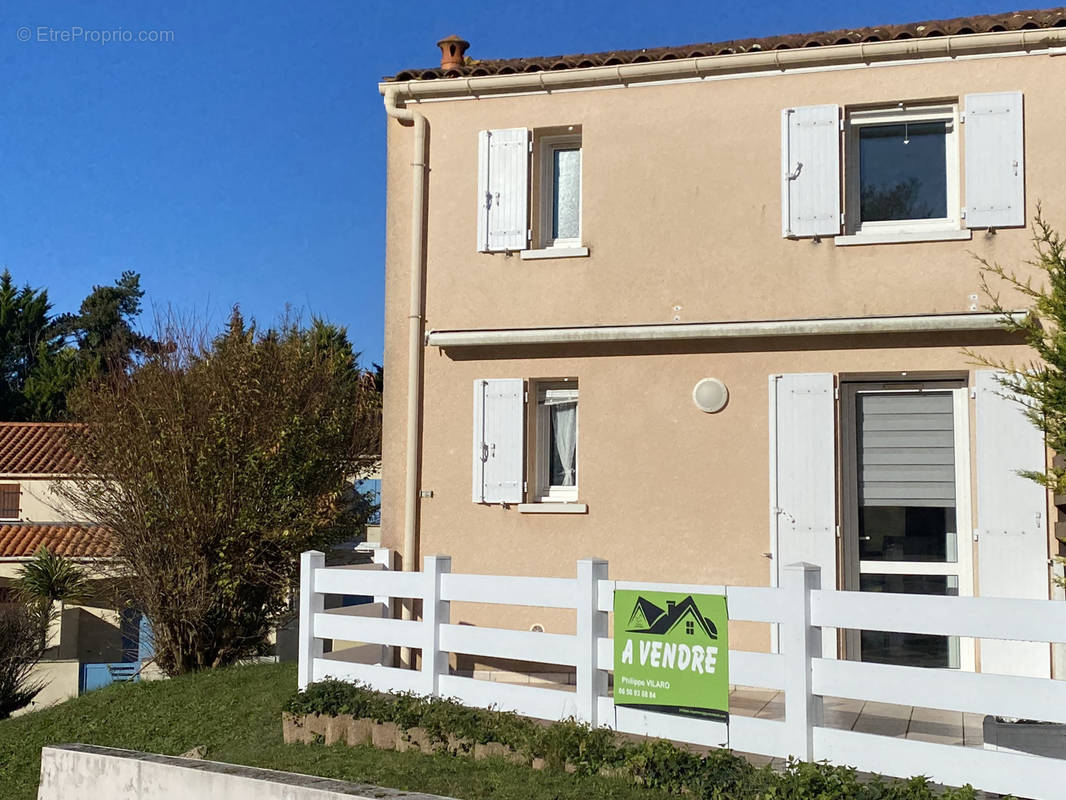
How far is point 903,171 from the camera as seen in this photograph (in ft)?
34.3

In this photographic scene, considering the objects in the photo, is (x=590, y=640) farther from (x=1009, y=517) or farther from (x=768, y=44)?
(x=768, y=44)

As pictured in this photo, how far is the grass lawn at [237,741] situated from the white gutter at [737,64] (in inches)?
236

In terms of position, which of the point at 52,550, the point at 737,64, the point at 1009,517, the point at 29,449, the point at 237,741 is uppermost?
the point at 737,64

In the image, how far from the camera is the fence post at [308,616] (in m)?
8.97

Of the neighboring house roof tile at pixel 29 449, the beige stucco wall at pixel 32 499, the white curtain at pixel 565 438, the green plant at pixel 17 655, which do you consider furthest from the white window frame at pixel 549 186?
the beige stucco wall at pixel 32 499

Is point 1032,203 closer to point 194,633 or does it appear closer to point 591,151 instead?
point 591,151

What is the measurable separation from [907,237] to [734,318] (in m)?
1.67

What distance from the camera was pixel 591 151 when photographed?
36.6 ft

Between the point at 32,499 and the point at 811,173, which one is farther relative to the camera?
the point at 32,499

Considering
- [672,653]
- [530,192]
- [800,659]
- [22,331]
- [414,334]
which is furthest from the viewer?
[22,331]

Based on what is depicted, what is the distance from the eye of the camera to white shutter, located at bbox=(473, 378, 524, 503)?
10922 millimetres

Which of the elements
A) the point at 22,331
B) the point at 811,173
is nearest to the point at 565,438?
the point at 811,173

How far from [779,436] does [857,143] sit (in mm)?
2860

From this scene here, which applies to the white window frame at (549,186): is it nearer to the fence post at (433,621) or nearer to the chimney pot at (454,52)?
the chimney pot at (454,52)
